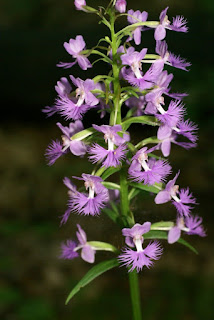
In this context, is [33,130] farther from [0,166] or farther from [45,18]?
[45,18]

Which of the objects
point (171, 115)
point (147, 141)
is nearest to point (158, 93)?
point (171, 115)

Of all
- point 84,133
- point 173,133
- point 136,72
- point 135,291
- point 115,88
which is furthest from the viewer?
point 135,291

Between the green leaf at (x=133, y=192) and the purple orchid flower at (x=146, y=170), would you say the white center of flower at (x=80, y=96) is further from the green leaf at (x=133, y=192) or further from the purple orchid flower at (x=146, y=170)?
the green leaf at (x=133, y=192)

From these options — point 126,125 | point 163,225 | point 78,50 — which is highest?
point 78,50

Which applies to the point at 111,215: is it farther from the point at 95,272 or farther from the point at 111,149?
the point at 111,149

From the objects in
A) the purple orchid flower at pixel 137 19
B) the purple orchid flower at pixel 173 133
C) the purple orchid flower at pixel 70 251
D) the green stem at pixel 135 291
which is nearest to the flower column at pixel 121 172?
the green stem at pixel 135 291

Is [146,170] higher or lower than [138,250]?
higher

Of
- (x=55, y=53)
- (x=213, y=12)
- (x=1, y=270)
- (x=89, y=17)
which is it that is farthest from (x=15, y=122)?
(x=89, y=17)
